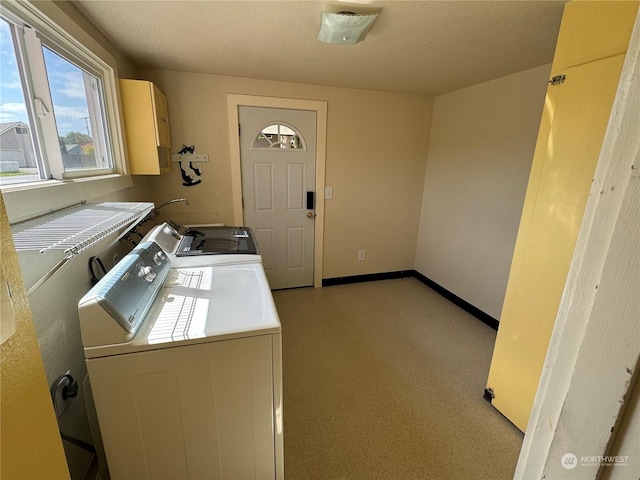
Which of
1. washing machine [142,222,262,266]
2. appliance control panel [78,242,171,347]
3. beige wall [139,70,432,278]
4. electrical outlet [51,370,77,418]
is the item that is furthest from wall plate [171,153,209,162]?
electrical outlet [51,370,77,418]

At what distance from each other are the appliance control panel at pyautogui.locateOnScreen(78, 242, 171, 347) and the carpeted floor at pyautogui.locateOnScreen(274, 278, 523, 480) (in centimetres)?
108

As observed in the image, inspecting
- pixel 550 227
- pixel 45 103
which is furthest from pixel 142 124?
pixel 550 227

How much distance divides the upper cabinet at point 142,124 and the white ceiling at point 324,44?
0.93ft

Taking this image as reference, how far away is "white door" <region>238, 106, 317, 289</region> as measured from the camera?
288 centimetres

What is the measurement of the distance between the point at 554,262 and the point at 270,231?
97.2 inches

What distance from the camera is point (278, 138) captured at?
2.95 m

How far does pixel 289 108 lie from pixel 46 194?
2235 mm

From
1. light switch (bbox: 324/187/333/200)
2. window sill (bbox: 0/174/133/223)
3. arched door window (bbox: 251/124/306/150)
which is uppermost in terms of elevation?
arched door window (bbox: 251/124/306/150)

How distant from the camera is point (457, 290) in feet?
10.1

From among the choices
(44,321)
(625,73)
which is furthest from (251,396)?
(625,73)

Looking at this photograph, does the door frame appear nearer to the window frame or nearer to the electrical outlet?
the window frame

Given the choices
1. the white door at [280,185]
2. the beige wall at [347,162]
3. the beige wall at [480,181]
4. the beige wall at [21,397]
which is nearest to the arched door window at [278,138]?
the white door at [280,185]

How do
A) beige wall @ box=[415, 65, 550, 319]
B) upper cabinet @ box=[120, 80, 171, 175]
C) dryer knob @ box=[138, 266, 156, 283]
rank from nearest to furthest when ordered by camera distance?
1. dryer knob @ box=[138, 266, 156, 283]
2. upper cabinet @ box=[120, 80, 171, 175]
3. beige wall @ box=[415, 65, 550, 319]
